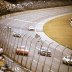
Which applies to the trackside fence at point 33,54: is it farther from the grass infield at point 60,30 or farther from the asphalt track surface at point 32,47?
the grass infield at point 60,30

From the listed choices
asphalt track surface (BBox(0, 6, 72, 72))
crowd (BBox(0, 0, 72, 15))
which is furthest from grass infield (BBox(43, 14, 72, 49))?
crowd (BBox(0, 0, 72, 15))

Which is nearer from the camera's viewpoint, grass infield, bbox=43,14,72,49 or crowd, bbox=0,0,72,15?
grass infield, bbox=43,14,72,49

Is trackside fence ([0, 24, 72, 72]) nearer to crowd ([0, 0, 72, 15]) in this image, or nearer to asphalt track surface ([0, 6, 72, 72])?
asphalt track surface ([0, 6, 72, 72])

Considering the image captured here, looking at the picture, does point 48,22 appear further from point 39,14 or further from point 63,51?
point 63,51

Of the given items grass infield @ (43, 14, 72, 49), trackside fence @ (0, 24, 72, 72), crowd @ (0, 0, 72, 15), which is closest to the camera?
trackside fence @ (0, 24, 72, 72)

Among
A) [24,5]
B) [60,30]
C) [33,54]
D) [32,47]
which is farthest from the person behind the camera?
[24,5]

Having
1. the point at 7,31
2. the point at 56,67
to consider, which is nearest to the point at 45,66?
the point at 56,67

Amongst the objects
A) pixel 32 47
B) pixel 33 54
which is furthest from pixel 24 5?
pixel 33 54

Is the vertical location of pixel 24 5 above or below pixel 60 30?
above

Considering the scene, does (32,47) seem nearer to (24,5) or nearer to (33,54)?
(33,54)
